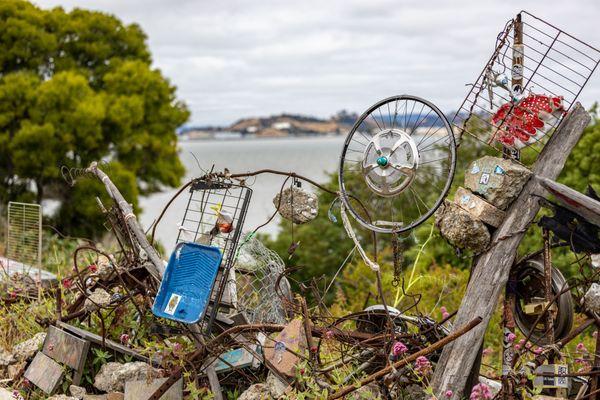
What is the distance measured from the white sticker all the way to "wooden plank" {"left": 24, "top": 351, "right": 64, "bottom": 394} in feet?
3.30

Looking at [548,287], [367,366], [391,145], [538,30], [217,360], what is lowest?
[217,360]

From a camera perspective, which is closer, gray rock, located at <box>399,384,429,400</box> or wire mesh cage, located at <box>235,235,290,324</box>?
gray rock, located at <box>399,384,429,400</box>

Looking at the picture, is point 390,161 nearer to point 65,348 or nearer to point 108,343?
point 108,343

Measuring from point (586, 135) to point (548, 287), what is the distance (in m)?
8.52

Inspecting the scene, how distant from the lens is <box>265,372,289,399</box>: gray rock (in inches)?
189

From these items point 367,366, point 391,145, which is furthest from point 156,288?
point 391,145

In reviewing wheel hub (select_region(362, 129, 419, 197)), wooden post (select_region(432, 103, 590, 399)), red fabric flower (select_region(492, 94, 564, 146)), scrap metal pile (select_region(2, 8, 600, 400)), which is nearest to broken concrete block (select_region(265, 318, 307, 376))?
scrap metal pile (select_region(2, 8, 600, 400))

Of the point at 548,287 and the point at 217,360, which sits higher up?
the point at 548,287

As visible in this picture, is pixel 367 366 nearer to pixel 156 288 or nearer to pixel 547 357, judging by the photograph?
pixel 547 357

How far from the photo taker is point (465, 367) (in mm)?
4500

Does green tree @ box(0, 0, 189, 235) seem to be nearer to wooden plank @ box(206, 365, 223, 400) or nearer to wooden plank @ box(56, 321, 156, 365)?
wooden plank @ box(56, 321, 156, 365)

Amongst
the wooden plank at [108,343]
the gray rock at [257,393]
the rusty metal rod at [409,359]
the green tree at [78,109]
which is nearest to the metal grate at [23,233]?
the wooden plank at [108,343]

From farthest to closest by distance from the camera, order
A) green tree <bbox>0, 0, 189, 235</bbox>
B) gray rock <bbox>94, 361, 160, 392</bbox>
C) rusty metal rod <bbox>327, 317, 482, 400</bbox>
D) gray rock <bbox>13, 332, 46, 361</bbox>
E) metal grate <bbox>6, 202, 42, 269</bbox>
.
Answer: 1. green tree <bbox>0, 0, 189, 235</bbox>
2. metal grate <bbox>6, 202, 42, 269</bbox>
3. gray rock <bbox>13, 332, 46, 361</bbox>
4. gray rock <bbox>94, 361, 160, 392</bbox>
5. rusty metal rod <bbox>327, 317, 482, 400</bbox>

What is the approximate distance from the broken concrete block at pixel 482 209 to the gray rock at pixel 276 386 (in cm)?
147
